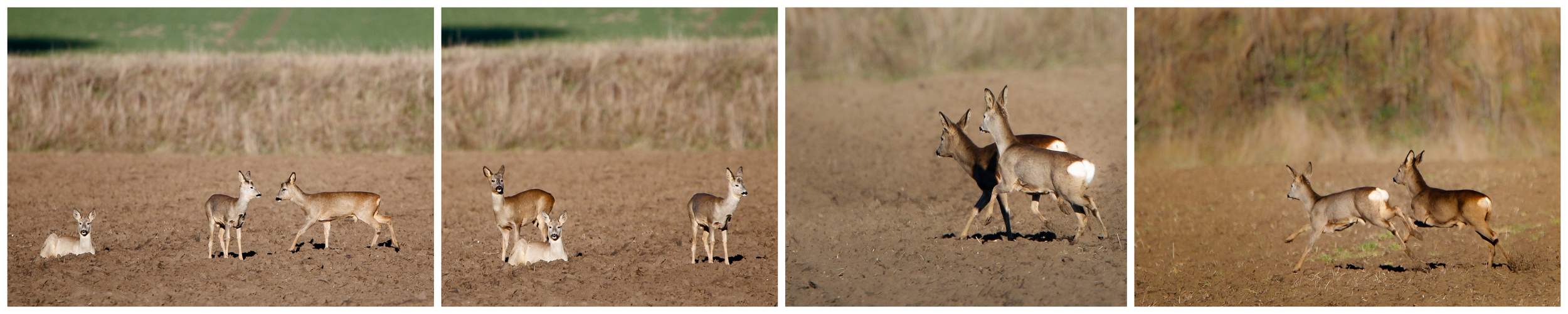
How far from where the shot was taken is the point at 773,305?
6.39m

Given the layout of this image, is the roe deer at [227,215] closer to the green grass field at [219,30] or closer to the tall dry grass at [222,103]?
the tall dry grass at [222,103]

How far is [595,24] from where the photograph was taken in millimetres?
8477

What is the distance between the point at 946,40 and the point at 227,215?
22.8ft

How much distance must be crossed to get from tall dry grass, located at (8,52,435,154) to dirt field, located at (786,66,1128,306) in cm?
321

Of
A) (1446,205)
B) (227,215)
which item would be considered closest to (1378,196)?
(1446,205)

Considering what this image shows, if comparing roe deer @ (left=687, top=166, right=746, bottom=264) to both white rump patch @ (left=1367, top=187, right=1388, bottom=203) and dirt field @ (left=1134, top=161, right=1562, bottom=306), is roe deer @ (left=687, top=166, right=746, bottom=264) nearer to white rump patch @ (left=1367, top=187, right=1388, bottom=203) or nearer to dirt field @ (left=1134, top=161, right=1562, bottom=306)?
dirt field @ (left=1134, top=161, right=1562, bottom=306)

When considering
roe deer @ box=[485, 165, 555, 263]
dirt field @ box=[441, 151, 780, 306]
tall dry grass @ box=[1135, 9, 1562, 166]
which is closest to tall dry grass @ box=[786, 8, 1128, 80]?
tall dry grass @ box=[1135, 9, 1562, 166]

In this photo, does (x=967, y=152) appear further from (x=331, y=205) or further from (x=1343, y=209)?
(x=331, y=205)

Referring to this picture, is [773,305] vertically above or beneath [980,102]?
beneath

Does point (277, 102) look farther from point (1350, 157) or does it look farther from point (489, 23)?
point (1350, 157)

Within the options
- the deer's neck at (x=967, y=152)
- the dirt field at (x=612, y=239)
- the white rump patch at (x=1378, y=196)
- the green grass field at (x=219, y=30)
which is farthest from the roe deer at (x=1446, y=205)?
the green grass field at (x=219, y=30)

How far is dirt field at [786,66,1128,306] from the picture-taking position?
6043 millimetres


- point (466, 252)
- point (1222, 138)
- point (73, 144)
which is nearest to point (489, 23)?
point (466, 252)

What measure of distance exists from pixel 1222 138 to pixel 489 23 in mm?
6036
